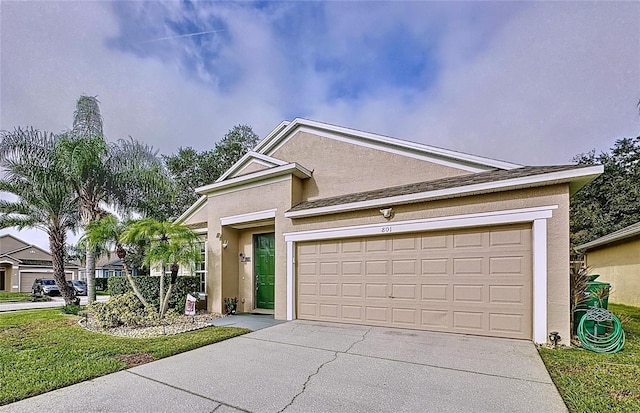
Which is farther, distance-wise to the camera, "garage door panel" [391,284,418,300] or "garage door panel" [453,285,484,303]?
"garage door panel" [391,284,418,300]

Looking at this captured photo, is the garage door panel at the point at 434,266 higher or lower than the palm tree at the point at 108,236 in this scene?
lower

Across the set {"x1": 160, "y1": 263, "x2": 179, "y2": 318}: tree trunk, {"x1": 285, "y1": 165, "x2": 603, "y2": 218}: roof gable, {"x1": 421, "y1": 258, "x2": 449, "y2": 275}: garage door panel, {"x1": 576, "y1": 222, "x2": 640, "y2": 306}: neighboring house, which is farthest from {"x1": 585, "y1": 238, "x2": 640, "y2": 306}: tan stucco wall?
{"x1": 160, "y1": 263, "x2": 179, "y2": 318}: tree trunk

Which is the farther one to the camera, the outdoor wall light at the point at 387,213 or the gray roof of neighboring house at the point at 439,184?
the outdoor wall light at the point at 387,213

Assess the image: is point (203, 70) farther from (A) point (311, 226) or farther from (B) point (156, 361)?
(B) point (156, 361)

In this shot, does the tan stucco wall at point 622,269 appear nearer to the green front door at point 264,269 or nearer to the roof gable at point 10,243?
the green front door at point 264,269

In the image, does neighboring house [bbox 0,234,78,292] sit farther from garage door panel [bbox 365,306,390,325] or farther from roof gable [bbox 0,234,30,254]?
garage door panel [bbox 365,306,390,325]

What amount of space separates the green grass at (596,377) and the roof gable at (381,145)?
14.6 feet

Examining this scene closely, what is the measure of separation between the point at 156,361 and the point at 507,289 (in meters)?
6.88

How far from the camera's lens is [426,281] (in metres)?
7.64

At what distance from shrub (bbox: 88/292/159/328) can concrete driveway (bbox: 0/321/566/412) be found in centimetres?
349

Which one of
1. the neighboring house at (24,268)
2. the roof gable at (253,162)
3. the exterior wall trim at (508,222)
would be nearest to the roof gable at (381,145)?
the roof gable at (253,162)

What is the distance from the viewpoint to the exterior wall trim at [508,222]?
20.7ft

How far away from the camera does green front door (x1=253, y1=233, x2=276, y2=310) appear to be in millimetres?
10781

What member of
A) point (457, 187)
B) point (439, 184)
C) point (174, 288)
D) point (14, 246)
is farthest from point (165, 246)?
point (14, 246)
